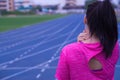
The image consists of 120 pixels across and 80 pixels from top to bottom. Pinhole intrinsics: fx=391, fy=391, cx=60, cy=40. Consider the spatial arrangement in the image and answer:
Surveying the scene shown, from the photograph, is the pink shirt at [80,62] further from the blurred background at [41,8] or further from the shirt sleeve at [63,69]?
the blurred background at [41,8]

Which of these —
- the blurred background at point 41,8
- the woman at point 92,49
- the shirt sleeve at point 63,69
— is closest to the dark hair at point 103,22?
the woman at point 92,49

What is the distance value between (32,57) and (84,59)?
9.95 meters

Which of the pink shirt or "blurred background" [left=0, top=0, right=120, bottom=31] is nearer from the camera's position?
the pink shirt

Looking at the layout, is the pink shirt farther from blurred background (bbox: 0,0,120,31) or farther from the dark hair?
blurred background (bbox: 0,0,120,31)

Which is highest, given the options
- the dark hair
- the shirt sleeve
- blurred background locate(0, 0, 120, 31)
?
the dark hair

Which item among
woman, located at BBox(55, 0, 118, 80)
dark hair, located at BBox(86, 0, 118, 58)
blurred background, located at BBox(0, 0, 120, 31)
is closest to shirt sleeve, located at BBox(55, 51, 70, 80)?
woman, located at BBox(55, 0, 118, 80)

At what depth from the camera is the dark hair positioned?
1.87 metres

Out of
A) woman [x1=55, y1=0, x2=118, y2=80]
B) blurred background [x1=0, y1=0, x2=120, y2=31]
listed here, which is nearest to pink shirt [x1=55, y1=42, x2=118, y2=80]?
woman [x1=55, y1=0, x2=118, y2=80]

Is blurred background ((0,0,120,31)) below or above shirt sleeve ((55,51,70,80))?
below

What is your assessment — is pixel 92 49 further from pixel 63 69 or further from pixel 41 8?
pixel 41 8

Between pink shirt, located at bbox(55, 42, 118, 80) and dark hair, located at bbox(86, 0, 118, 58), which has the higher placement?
dark hair, located at bbox(86, 0, 118, 58)

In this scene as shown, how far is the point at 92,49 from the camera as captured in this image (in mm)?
1858

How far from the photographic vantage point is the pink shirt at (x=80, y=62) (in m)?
1.83

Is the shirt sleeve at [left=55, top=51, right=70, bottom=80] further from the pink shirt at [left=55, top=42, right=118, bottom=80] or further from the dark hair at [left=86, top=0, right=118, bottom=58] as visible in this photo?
the dark hair at [left=86, top=0, right=118, bottom=58]
